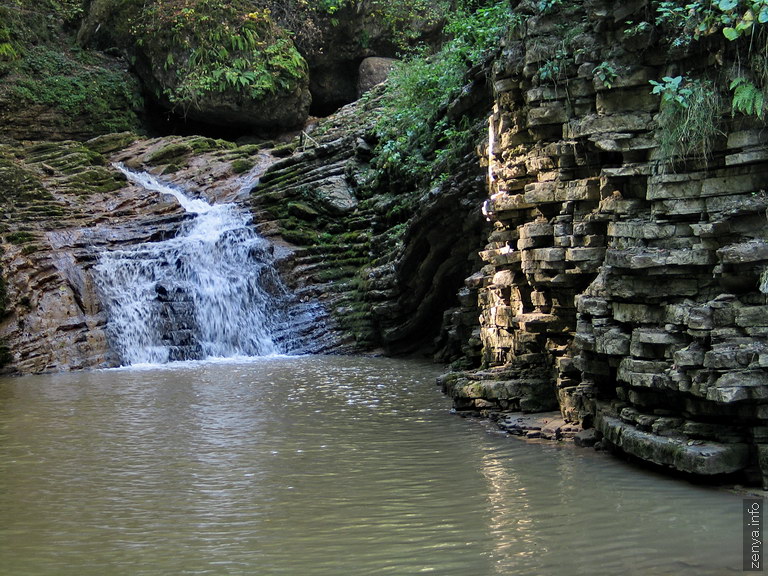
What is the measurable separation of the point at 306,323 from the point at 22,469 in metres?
11.2

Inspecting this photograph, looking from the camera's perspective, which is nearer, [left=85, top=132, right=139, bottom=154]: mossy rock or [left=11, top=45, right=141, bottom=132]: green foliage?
[left=85, top=132, right=139, bottom=154]: mossy rock

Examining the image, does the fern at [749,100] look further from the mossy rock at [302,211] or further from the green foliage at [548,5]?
the mossy rock at [302,211]

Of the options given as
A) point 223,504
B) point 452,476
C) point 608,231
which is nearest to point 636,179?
point 608,231

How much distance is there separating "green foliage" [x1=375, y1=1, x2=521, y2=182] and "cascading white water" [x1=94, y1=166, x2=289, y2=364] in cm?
429

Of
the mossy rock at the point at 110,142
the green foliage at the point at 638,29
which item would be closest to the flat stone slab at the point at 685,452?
the green foliage at the point at 638,29

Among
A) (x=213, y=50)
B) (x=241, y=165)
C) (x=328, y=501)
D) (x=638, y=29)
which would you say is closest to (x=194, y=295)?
(x=241, y=165)

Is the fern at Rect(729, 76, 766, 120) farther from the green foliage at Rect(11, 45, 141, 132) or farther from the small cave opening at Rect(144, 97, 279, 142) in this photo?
the green foliage at Rect(11, 45, 141, 132)

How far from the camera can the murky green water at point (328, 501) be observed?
199 inches

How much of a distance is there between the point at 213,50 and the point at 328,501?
23299 mm

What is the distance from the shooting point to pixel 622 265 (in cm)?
721

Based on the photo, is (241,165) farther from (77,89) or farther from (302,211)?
(77,89)

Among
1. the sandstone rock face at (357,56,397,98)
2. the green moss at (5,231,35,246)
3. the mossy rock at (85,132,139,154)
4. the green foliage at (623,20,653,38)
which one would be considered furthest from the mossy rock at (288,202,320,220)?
the green foliage at (623,20,653,38)

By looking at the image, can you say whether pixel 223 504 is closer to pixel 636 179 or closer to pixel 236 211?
pixel 636 179

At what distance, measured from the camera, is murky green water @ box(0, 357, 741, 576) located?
5.07 meters
